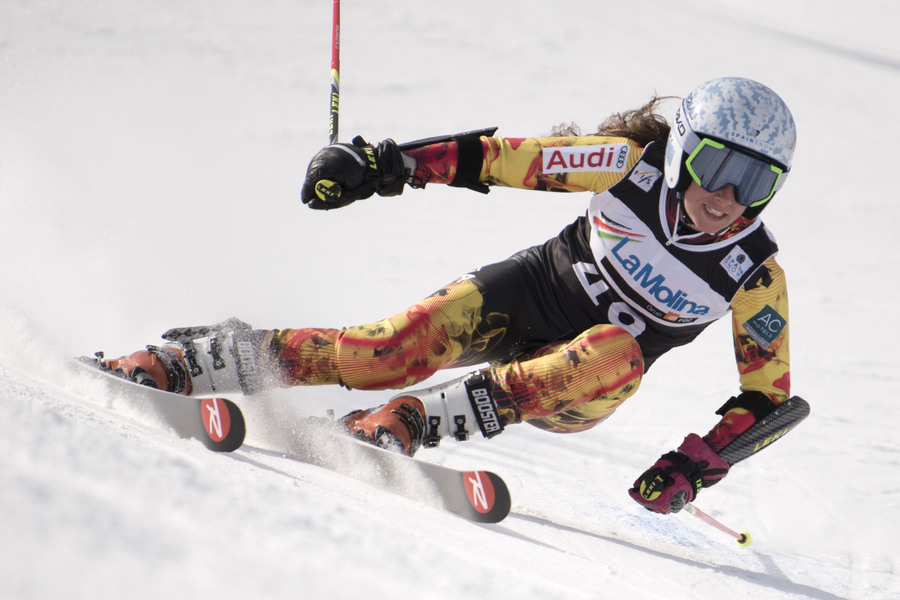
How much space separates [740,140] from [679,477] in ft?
3.56

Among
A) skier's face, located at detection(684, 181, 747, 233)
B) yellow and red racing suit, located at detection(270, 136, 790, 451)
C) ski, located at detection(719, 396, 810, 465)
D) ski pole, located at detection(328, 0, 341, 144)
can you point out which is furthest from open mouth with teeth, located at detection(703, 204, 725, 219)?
ski pole, located at detection(328, 0, 341, 144)

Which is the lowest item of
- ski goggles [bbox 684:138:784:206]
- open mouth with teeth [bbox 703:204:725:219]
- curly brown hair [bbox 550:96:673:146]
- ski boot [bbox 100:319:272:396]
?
ski boot [bbox 100:319:272:396]

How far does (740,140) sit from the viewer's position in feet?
7.87

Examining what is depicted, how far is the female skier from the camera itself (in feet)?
8.14

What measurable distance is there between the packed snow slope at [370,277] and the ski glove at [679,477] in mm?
173

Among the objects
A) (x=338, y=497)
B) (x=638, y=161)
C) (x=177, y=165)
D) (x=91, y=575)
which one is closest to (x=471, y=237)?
(x=177, y=165)

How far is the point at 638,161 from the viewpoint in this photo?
2.73 metres

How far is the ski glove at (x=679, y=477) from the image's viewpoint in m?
2.63

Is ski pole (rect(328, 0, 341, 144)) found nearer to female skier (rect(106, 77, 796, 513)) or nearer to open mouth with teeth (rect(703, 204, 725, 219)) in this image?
female skier (rect(106, 77, 796, 513))

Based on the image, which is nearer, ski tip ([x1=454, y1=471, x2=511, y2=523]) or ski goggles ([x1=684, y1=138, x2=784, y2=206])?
ski tip ([x1=454, y1=471, x2=511, y2=523])

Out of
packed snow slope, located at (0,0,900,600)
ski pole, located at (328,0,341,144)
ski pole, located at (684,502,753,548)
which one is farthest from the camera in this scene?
ski pole, located at (328,0,341,144)

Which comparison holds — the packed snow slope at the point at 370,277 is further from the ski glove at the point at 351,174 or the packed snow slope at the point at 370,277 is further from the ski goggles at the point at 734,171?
the ski goggles at the point at 734,171

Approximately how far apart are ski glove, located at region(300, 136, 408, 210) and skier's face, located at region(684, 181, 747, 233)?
91cm

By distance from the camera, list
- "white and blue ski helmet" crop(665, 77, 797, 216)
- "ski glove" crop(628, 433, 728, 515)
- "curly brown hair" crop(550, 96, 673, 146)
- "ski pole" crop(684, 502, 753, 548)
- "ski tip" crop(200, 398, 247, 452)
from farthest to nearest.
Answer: "ski pole" crop(684, 502, 753, 548) → "curly brown hair" crop(550, 96, 673, 146) → "ski glove" crop(628, 433, 728, 515) → "white and blue ski helmet" crop(665, 77, 797, 216) → "ski tip" crop(200, 398, 247, 452)
